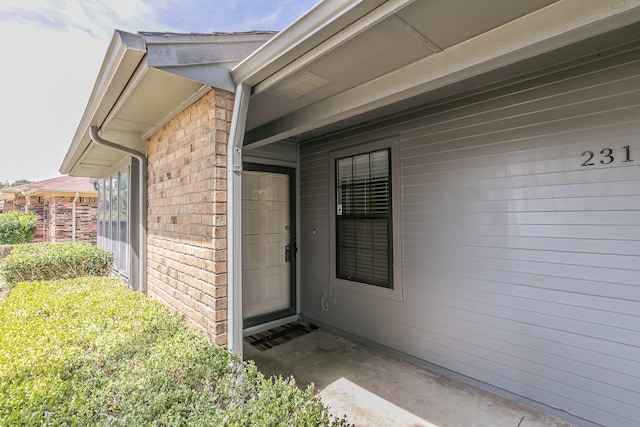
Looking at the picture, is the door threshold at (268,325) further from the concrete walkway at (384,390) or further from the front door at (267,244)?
the concrete walkway at (384,390)

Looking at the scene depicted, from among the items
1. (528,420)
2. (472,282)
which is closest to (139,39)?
(472,282)

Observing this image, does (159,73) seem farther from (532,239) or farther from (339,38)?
(532,239)

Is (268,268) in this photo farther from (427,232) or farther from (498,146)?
(498,146)

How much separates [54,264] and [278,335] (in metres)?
3.72

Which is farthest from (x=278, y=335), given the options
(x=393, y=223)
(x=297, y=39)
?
(x=297, y=39)

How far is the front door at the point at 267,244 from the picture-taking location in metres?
4.40

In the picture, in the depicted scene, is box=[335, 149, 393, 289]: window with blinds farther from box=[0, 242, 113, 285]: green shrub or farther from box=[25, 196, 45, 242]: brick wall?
box=[25, 196, 45, 242]: brick wall

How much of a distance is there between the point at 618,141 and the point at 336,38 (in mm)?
A: 2177

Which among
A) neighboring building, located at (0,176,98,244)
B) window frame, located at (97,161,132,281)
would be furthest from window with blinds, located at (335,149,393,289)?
neighboring building, located at (0,176,98,244)

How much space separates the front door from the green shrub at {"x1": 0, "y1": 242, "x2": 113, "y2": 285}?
2738mm

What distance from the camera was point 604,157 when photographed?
225cm

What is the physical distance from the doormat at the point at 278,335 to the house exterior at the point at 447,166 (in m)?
1.00

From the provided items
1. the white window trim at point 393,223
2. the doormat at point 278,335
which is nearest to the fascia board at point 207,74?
the white window trim at point 393,223

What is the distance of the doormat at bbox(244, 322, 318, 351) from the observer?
398 cm
